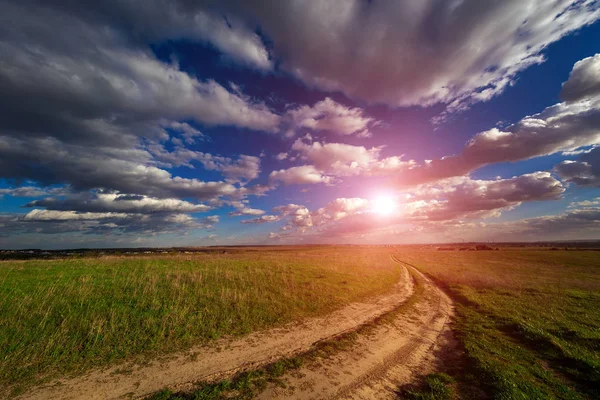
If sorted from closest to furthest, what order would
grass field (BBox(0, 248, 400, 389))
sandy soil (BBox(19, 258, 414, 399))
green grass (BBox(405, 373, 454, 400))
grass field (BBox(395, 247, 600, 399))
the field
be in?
green grass (BBox(405, 373, 454, 400)) → sandy soil (BBox(19, 258, 414, 399)) → grass field (BBox(395, 247, 600, 399)) → the field → grass field (BBox(0, 248, 400, 389))

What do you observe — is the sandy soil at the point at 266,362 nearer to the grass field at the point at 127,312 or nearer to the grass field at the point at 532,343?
the grass field at the point at 127,312

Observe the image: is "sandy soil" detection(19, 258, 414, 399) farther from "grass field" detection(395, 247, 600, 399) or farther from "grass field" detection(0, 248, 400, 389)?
"grass field" detection(395, 247, 600, 399)

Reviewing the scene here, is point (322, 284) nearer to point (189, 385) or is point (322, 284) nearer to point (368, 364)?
point (368, 364)

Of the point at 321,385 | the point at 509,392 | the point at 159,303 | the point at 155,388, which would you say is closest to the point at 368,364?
the point at 321,385

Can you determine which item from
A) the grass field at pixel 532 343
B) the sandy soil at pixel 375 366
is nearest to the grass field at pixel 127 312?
the sandy soil at pixel 375 366

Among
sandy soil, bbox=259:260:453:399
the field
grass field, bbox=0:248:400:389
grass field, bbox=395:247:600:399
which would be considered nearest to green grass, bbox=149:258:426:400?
the field

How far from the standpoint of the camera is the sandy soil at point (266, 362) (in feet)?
Result: 24.3

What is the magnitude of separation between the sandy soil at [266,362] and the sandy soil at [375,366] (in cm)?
3

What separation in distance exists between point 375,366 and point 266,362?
4052mm

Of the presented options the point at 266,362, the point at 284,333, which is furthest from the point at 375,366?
the point at 284,333

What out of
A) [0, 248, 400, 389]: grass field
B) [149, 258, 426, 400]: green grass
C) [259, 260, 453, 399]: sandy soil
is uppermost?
[0, 248, 400, 389]: grass field

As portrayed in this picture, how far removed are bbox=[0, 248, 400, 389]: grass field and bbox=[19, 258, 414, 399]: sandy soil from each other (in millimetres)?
899

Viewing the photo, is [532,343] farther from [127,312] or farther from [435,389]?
[127,312]

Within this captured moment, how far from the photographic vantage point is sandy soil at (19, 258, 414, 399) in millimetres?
7398
